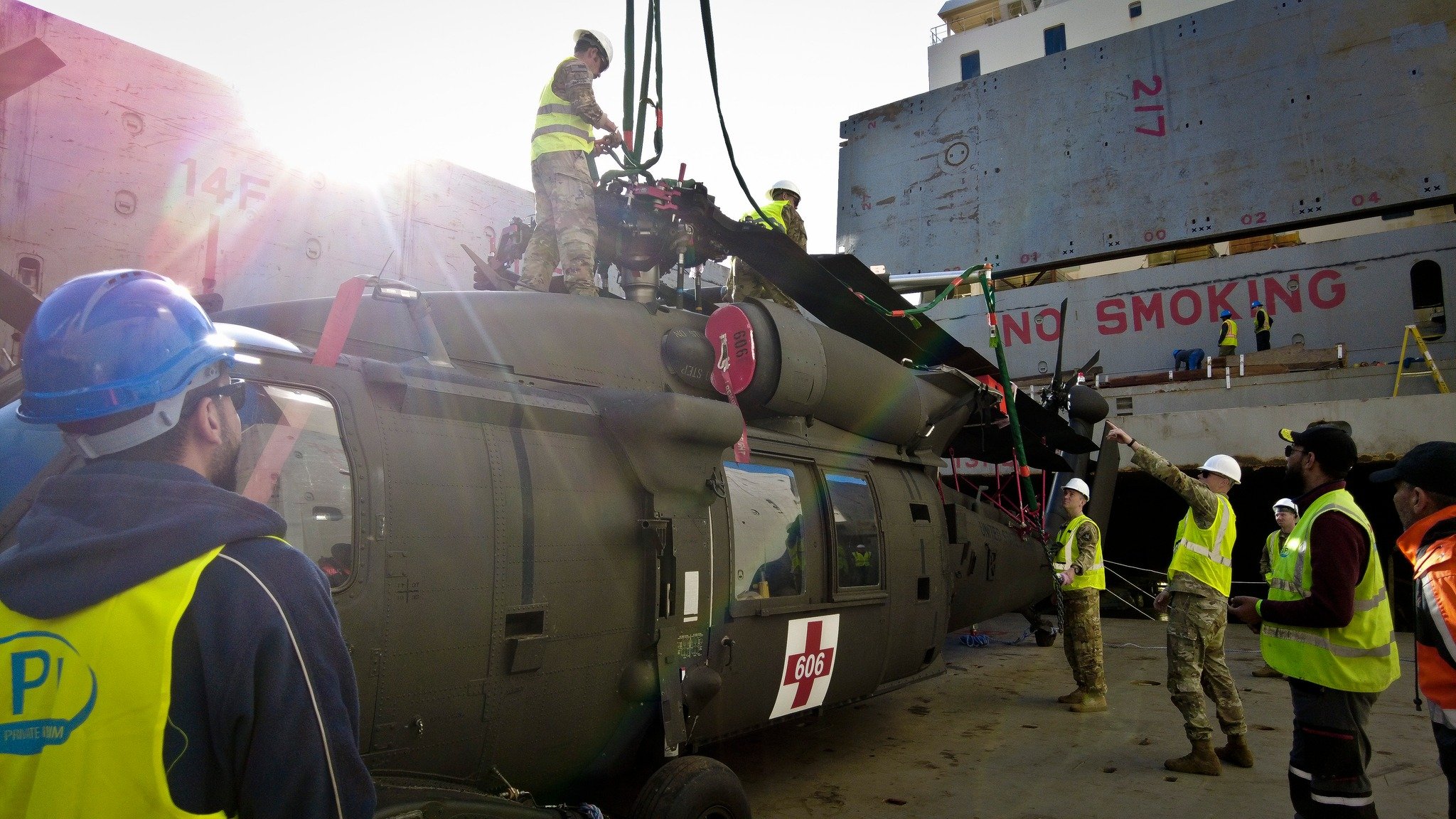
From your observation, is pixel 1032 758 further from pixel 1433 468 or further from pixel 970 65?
pixel 970 65

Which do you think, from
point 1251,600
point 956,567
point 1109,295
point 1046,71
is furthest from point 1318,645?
point 1046,71

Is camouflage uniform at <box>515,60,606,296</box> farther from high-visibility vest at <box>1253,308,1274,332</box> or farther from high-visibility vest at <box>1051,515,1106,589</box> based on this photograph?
high-visibility vest at <box>1253,308,1274,332</box>

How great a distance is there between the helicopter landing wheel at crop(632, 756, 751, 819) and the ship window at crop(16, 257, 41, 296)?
562 centimetres

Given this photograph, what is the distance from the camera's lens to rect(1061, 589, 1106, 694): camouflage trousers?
7051 mm

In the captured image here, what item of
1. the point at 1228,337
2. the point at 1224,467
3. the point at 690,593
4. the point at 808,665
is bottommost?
the point at 808,665

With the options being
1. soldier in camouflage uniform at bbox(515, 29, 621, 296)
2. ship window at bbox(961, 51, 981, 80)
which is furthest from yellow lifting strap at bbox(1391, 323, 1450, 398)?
ship window at bbox(961, 51, 981, 80)

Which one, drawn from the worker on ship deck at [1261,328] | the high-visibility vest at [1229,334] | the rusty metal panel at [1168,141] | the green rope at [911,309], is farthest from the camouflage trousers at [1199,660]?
the rusty metal panel at [1168,141]

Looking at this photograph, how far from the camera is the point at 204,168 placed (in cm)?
688

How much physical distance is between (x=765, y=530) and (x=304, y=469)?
2.44 metres

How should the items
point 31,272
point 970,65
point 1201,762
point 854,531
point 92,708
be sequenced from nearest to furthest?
point 92,708
point 854,531
point 1201,762
point 31,272
point 970,65

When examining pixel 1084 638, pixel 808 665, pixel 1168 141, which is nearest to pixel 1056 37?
pixel 1168 141

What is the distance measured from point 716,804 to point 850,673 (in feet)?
5.90

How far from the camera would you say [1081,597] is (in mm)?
7289

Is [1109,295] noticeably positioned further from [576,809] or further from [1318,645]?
[576,809]
